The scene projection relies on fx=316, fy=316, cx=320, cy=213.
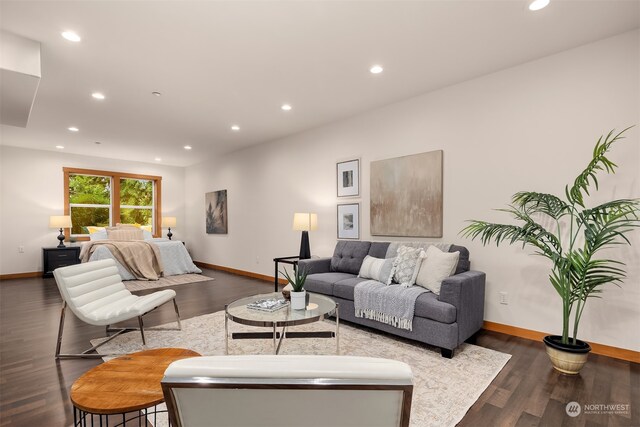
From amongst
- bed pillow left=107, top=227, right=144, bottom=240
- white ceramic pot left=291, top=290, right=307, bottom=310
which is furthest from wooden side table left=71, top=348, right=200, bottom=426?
bed pillow left=107, top=227, right=144, bottom=240

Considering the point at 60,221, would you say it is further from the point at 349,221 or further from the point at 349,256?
the point at 349,256

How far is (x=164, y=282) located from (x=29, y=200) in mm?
3670

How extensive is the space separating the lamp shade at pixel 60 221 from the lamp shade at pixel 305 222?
5.32 metres

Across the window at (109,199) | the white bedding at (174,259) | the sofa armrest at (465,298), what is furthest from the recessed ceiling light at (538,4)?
the window at (109,199)

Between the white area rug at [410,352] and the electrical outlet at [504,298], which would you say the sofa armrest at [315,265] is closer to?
the white area rug at [410,352]

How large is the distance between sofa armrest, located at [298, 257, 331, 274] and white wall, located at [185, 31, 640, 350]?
686 millimetres

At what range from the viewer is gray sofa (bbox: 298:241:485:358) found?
8.65 ft

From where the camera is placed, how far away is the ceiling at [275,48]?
2.33m

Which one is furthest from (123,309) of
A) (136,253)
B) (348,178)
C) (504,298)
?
(136,253)

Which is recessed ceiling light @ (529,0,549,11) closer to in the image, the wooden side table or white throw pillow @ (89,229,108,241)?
the wooden side table

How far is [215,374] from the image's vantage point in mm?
783

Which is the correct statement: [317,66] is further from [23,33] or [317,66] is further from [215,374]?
[215,374]

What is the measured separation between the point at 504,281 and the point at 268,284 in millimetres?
3819

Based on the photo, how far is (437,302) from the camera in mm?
2717
